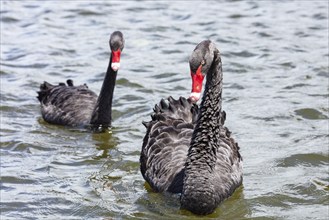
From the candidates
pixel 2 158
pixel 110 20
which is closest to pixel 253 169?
pixel 2 158

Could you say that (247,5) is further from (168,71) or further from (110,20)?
(168,71)

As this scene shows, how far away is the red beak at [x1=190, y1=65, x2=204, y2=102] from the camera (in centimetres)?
570

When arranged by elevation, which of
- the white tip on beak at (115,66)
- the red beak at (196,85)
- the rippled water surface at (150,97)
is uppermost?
the red beak at (196,85)

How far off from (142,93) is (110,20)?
3.83m

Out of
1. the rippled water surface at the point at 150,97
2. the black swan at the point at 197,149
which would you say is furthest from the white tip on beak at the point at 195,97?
the rippled water surface at the point at 150,97

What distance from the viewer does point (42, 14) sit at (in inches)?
546

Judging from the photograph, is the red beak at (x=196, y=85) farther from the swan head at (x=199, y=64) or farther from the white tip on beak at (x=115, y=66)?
the white tip on beak at (x=115, y=66)

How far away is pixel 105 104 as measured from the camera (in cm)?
872

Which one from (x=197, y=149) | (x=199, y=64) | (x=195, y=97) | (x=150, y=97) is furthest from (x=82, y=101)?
(x=195, y=97)

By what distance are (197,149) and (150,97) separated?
347cm

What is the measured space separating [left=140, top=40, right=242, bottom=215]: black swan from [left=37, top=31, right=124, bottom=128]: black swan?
1500 mm

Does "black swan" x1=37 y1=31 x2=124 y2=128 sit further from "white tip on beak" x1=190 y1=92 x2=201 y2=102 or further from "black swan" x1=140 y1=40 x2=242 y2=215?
"white tip on beak" x1=190 y1=92 x2=201 y2=102

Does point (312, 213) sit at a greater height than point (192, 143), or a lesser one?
lesser

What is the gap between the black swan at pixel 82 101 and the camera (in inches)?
336
